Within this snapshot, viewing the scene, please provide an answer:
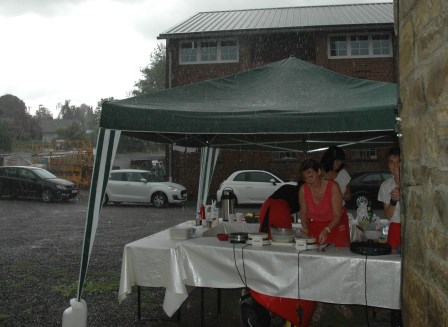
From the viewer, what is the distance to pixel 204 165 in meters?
7.98

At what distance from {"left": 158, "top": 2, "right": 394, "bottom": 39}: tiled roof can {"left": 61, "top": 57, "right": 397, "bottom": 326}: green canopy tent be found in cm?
1452

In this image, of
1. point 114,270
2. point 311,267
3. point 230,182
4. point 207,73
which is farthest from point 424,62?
point 207,73

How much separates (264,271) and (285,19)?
62.4ft

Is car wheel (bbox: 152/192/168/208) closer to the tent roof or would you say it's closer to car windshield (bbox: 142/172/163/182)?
car windshield (bbox: 142/172/163/182)

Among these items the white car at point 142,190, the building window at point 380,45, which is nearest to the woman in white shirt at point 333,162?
the white car at point 142,190

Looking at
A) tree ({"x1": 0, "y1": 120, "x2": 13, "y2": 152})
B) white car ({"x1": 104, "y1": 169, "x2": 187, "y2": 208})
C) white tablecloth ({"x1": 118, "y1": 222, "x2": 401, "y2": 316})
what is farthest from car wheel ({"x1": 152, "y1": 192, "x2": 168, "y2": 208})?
tree ({"x1": 0, "y1": 120, "x2": 13, "y2": 152})

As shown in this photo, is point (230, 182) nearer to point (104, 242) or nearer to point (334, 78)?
point (104, 242)

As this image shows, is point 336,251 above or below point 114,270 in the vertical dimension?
above

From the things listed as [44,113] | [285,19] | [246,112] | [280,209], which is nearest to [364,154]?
[285,19]

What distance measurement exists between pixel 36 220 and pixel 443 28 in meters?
13.0

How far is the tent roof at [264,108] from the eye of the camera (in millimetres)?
3814

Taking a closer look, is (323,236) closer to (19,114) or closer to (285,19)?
(285,19)

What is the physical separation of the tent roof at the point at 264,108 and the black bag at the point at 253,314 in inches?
58.3

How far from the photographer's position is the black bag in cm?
362
